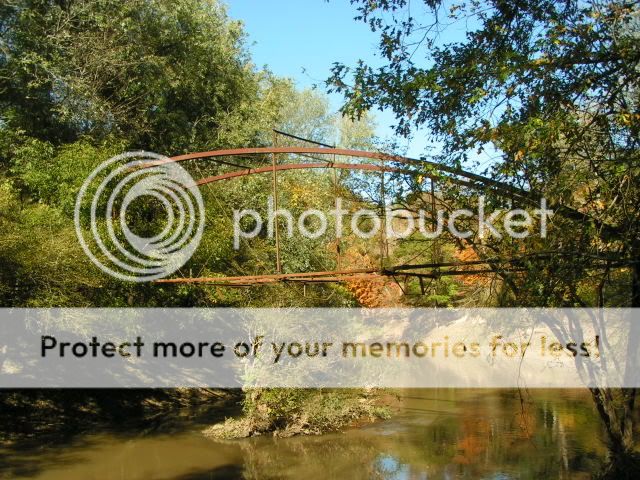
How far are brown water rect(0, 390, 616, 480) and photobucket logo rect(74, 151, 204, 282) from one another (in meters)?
3.13

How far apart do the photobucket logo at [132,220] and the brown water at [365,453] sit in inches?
123

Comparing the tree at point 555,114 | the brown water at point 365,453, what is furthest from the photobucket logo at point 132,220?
the tree at point 555,114

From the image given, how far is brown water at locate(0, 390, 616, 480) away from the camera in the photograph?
995 centimetres

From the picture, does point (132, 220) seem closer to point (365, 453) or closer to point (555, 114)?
point (365, 453)

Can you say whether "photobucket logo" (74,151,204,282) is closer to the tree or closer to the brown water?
the brown water

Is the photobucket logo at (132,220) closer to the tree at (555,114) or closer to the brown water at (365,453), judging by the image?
the brown water at (365,453)

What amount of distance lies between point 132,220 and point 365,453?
20.4 ft

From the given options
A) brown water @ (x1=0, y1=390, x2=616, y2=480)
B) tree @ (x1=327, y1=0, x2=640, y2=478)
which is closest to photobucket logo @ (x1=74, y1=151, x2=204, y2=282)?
brown water @ (x1=0, y1=390, x2=616, y2=480)

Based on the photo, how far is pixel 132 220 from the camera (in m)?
12.7

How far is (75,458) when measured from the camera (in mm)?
10820

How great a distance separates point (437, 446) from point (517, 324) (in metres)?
4.66

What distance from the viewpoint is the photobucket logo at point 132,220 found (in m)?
11.7

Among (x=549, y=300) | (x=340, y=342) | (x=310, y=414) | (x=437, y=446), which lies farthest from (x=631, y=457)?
(x=340, y=342)

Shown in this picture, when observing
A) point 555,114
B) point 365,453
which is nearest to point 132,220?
A: point 365,453
